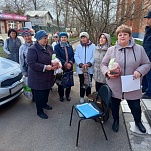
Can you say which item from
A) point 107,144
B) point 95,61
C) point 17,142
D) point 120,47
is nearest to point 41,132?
point 17,142

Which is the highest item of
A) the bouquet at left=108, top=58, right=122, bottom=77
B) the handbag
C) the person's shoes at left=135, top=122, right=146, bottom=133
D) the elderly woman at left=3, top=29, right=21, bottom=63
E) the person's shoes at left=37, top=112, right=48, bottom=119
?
the elderly woman at left=3, top=29, right=21, bottom=63

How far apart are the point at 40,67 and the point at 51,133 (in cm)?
111

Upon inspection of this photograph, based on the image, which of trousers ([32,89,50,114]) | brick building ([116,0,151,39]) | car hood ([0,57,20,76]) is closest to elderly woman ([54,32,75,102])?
trousers ([32,89,50,114])

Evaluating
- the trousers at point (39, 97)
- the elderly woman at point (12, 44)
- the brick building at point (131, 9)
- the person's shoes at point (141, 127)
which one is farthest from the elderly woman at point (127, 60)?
the brick building at point (131, 9)

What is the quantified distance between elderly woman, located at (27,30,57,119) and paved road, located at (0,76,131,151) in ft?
0.93

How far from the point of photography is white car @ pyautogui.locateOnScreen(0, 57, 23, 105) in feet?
9.89

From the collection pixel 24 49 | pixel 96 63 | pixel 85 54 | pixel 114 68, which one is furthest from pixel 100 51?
pixel 24 49

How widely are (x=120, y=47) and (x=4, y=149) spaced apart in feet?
7.24

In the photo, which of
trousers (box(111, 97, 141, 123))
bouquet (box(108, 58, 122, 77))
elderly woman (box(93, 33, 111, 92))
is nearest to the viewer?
bouquet (box(108, 58, 122, 77))

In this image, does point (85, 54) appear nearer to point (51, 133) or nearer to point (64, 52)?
point (64, 52)

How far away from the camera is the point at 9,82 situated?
3.16 metres

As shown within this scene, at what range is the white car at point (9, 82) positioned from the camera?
9.89 feet

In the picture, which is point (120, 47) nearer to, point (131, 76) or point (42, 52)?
point (131, 76)

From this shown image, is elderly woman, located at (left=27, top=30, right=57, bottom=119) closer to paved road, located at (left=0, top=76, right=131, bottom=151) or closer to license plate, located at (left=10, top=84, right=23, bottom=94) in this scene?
paved road, located at (left=0, top=76, right=131, bottom=151)
